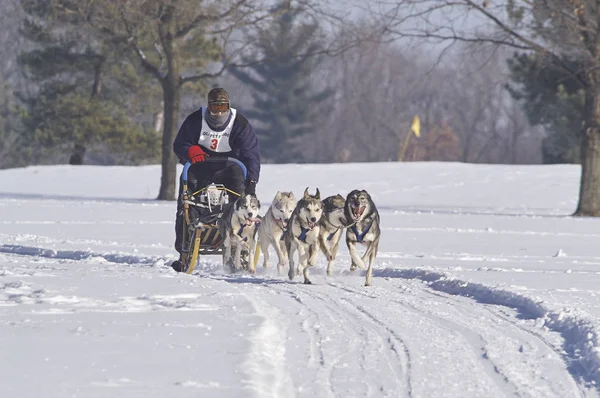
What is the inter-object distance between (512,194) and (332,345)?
83.7 ft

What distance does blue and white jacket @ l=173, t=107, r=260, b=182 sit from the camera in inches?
470

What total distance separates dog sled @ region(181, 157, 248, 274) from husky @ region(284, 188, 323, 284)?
0.94 meters

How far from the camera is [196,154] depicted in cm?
1184

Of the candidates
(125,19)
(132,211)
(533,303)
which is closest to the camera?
(533,303)

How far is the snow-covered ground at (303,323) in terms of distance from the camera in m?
5.75

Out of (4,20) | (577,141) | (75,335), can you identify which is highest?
(4,20)

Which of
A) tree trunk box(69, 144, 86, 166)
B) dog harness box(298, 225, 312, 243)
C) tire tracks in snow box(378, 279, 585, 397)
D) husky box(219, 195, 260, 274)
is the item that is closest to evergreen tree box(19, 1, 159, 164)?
tree trunk box(69, 144, 86, 166)


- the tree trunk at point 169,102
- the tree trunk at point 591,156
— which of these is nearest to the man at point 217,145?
the tree trunk at point 591,156

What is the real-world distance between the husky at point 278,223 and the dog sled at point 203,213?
0.33 m

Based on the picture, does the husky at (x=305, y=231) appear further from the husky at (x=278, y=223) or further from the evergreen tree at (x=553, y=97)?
the evergreen tree at (x=553, y=97)

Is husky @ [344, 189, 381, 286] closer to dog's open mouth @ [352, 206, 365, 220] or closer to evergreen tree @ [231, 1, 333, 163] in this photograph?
dog's open mouth @ [352, 206, 365, 220]

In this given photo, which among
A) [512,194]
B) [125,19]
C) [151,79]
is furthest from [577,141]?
[125,19]

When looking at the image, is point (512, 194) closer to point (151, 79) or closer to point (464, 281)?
point (151, 79)

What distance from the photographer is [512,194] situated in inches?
1253
